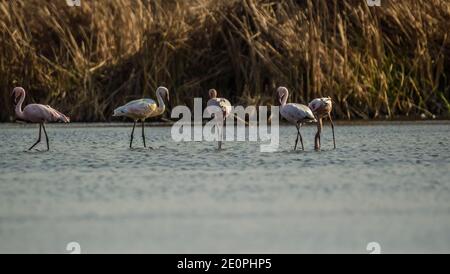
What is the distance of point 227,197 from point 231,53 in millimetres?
7728

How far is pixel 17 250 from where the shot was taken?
22.2ft

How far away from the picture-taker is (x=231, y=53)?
636 inches

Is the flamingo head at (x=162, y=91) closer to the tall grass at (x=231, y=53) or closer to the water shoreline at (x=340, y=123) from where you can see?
the water shoreline at (x=340, y=123)

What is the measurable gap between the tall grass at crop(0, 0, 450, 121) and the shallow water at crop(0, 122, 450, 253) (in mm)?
2484

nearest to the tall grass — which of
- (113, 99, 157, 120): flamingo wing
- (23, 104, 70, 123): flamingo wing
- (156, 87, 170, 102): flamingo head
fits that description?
(156, 87, 170, 102): flamingo head

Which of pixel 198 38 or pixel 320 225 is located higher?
pixel 198 38

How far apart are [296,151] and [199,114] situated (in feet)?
14.1

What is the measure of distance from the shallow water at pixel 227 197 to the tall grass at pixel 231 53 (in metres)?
2.48

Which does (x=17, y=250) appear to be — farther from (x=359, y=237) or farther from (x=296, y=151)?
(x=296, y=151)

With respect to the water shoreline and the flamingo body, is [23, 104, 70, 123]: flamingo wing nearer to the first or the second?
the water shoreline

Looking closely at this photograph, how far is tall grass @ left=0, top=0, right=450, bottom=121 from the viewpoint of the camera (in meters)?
15.5

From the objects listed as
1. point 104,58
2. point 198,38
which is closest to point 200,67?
point 198,38
